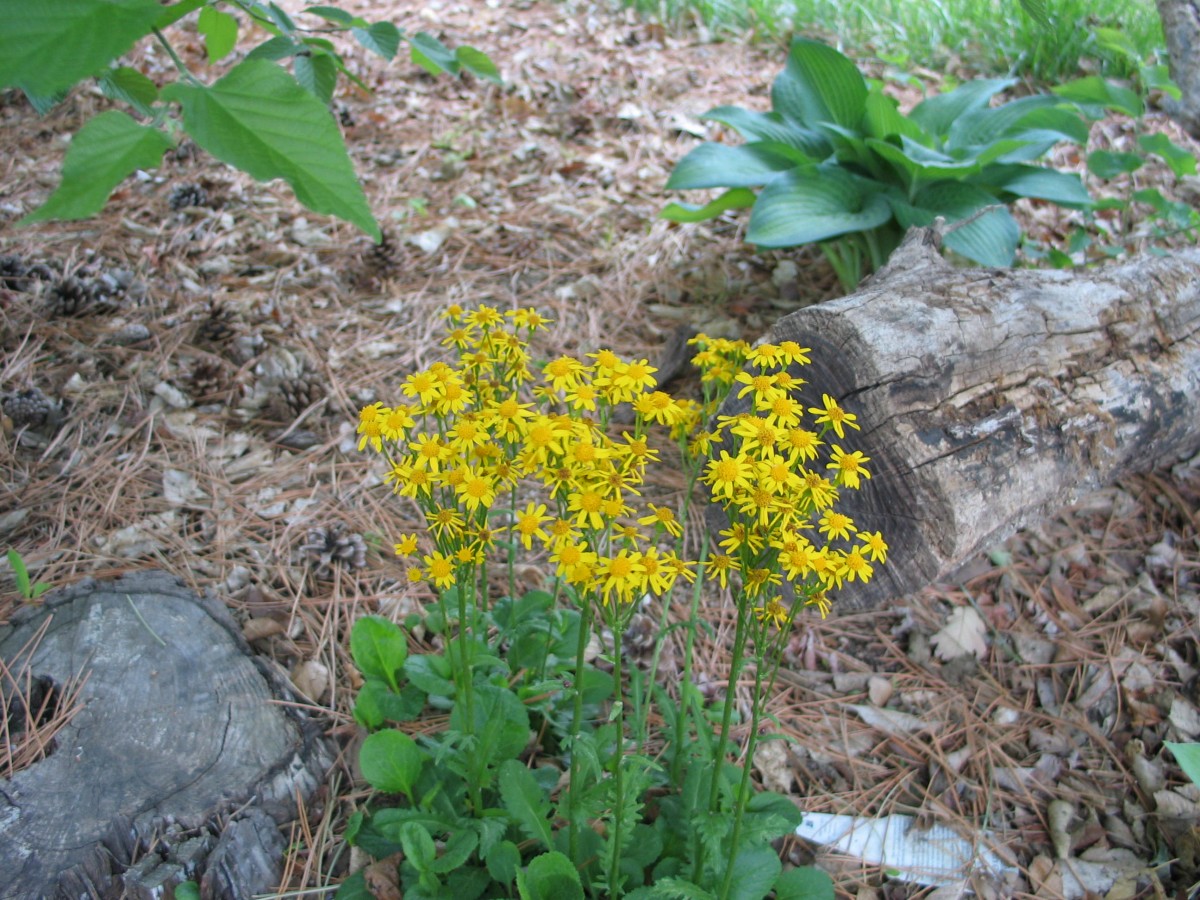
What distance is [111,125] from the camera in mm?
848

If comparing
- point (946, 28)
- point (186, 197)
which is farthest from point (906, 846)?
point (946, 28)

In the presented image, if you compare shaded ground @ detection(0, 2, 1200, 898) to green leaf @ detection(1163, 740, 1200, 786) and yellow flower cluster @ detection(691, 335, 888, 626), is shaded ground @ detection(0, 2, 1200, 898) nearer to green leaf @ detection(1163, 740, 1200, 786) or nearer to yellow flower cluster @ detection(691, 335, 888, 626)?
green leaf @ detection(1163, 740, 1200, 786)

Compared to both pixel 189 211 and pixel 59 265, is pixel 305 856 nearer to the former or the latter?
pixel 59 265

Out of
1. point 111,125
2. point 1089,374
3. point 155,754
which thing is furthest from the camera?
point 1089,374

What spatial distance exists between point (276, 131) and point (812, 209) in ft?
7.28

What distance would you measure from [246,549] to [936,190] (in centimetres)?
241

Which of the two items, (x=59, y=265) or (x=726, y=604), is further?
(x=59, y=265)

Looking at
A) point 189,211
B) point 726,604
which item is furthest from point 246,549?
point 189,211

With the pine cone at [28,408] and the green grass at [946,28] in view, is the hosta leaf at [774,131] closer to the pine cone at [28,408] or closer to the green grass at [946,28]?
the green grass at [946,28]

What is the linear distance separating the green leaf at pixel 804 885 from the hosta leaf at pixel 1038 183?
227cm

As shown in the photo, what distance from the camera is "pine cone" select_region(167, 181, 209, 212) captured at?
3102 mm

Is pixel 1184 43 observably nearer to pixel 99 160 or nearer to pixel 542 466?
pixel 542 466

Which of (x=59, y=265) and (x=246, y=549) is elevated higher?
(x=59, y=265)

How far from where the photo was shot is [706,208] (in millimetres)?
3035
